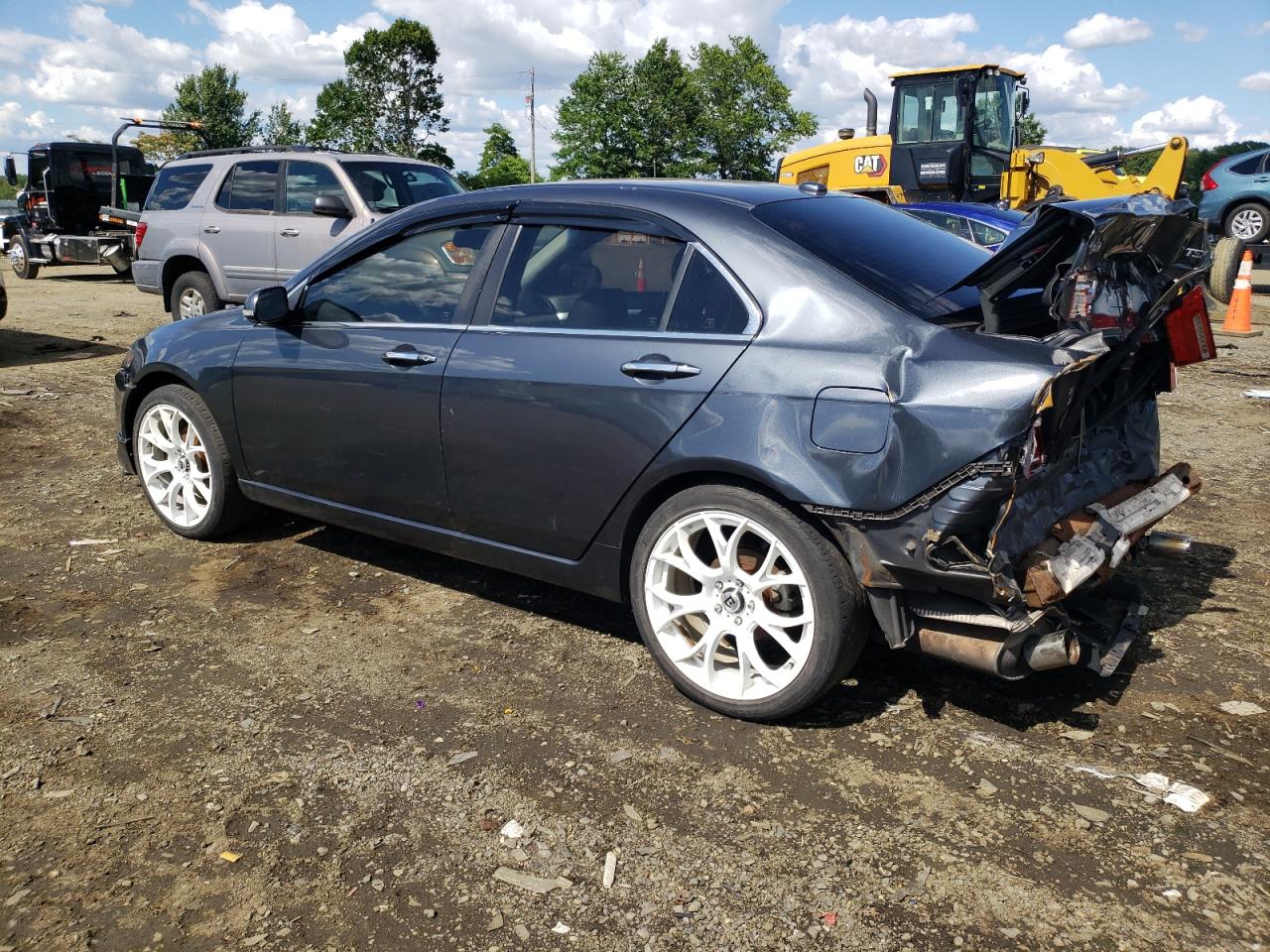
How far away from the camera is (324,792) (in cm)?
306

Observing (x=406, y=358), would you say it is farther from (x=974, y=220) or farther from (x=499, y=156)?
(x=499, y=156)

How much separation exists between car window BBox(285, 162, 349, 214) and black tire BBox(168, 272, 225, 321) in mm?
1347

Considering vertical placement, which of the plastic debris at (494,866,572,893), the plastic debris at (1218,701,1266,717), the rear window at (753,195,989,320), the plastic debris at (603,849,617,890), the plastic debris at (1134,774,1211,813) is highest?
the rear window at (753,195,989,320)

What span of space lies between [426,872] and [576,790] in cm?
52

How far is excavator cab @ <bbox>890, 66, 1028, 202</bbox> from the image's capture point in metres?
14.6

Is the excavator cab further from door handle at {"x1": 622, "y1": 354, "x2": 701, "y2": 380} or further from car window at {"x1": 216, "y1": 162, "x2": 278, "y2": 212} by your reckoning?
door handle at {"x1": 622, "y1": 354, "x2": 701, "y2": 380}

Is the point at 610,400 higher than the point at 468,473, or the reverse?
the point at 610,400

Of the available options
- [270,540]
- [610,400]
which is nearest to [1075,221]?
[610,400]

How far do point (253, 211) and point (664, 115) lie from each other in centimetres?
7072

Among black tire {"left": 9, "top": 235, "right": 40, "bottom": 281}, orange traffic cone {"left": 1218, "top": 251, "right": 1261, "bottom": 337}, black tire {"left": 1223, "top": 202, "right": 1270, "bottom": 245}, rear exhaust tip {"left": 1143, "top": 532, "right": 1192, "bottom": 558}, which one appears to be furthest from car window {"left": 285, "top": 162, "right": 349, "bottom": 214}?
black tire {"left": 1223, "top": 202, "right": 1270, "bottom": 245}

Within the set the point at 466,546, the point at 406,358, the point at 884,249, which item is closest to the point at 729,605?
the point at 466,546

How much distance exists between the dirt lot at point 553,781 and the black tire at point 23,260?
60.1 feet

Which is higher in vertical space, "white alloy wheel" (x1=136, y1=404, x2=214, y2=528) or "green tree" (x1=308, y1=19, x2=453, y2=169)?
"green tree" (x1=308, y1=19, x2=453, y2=169)

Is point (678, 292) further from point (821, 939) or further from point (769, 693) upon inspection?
point (821, 939)
